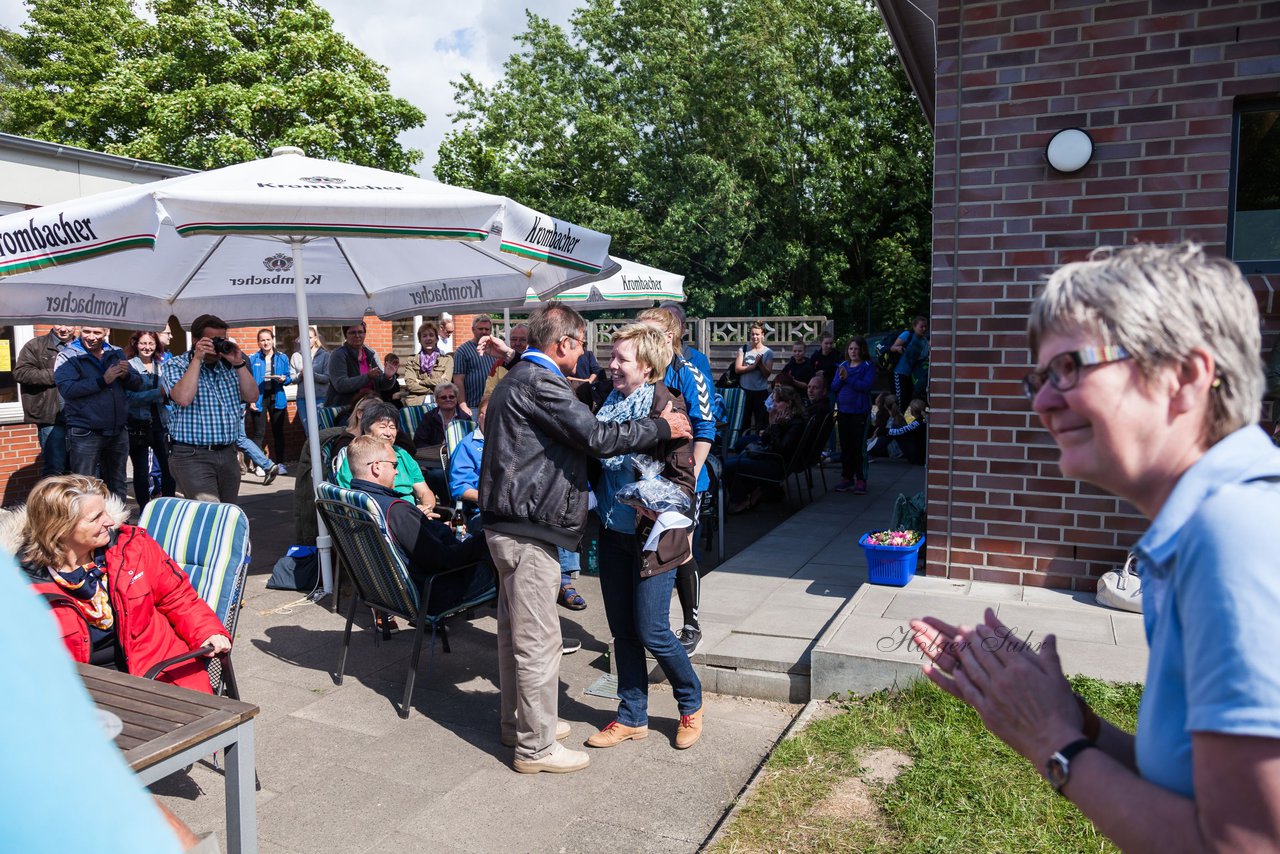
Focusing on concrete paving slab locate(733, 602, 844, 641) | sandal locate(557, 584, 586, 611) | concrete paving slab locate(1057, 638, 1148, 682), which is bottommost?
sandal locate(557, 584, 586, 611)

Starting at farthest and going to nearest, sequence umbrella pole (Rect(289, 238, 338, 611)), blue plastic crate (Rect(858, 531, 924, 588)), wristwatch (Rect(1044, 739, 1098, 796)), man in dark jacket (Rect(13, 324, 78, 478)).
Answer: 1. man in dark jacket (Rect(13, 324, 78, 478))
2. umbrella pole (Rect(289, 238, 338, 611))
3. blue plastic crate (Rect(858, 531, 924, 588))
4. wristwatch (Rect(1044, 739, 1098, 796))

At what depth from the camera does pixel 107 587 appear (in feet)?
11.6

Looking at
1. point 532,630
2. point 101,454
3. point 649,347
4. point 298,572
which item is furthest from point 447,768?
point 101,454

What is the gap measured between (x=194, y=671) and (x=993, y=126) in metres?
4.50

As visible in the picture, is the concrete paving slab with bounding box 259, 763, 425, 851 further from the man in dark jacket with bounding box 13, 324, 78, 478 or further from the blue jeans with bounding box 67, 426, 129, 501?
the man in dark jacket with bounding box 13, 324, 78, 478

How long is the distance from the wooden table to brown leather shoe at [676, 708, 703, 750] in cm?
182

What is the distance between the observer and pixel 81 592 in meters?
3.48

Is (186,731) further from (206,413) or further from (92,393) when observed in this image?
(92,393)

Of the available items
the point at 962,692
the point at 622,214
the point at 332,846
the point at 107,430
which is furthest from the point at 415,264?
the point at 622,214

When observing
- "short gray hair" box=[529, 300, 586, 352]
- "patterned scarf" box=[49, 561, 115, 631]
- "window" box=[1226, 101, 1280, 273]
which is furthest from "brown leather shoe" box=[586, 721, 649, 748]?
"window" box=[1226, 101, 1280, 273]

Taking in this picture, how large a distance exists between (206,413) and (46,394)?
311 centimetres

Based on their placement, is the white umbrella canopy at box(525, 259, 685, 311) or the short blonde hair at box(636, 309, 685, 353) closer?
the short blonde hair at box(636, 309, 685, 353)

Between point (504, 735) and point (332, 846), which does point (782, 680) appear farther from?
point (332, 846)

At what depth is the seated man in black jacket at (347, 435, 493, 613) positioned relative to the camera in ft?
14.6
